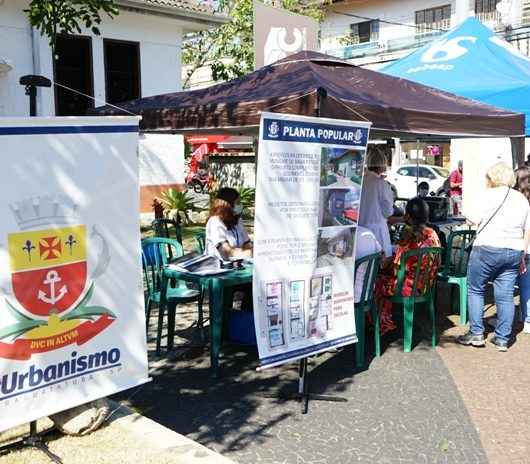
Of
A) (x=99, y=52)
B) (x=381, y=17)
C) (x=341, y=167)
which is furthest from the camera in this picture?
(x=381, y=17)

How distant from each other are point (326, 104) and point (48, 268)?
7.17 feet

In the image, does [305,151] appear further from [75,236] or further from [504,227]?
[504,227]

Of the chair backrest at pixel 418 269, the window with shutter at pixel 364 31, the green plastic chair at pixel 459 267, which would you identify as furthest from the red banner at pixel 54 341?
the window with shutter at pixel 364 31

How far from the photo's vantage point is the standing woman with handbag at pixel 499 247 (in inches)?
206

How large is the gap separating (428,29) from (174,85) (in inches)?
846

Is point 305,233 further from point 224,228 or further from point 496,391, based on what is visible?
point 496,391

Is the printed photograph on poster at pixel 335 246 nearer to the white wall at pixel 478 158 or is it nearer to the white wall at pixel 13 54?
the white wall at pixel 478 158

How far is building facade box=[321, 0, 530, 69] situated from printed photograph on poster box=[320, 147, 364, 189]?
1001 inches

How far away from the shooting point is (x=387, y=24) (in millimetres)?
34156

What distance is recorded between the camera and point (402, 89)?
5918mm

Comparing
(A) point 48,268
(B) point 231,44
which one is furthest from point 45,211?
(B) point 231,44

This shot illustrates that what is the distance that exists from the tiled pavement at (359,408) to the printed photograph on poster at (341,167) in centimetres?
151

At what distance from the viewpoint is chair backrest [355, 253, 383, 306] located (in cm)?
487

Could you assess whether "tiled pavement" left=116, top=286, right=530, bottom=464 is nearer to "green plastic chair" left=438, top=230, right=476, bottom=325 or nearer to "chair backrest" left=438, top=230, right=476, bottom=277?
"green plastic chair" left=438, top=230, right=476, bottom=325
